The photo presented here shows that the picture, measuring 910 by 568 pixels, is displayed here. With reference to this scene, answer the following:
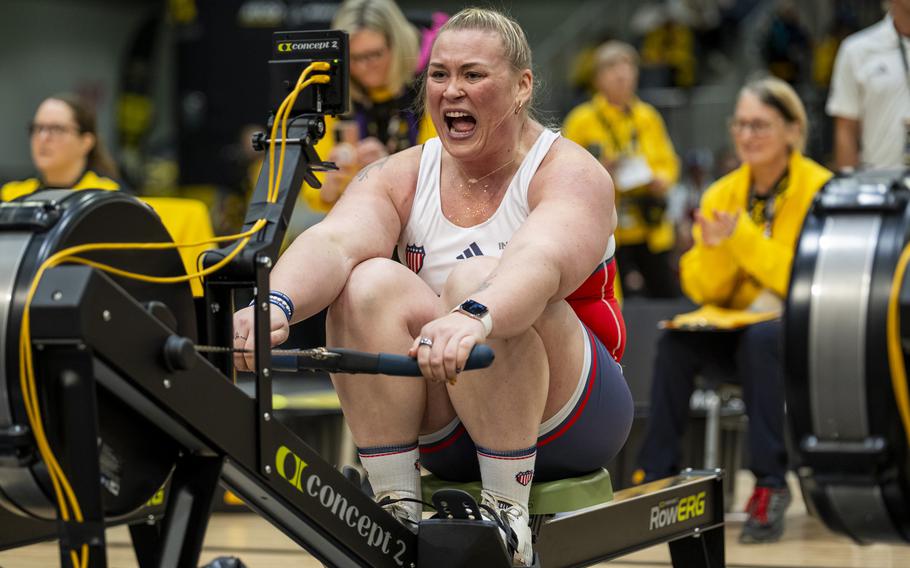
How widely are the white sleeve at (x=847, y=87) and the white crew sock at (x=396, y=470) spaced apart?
2813 mm

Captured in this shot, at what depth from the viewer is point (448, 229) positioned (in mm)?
2727

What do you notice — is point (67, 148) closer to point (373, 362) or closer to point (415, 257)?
point (415, 257)

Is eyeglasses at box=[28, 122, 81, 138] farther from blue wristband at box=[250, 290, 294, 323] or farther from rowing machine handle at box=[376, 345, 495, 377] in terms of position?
rowing machine handle at box=[376, 345, 495, 377]

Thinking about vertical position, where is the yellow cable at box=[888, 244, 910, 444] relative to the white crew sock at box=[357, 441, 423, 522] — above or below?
above


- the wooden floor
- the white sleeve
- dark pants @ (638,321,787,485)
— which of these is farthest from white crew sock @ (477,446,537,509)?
the white sleeve

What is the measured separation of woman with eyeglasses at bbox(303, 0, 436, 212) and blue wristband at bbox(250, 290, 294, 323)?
65.4 inches

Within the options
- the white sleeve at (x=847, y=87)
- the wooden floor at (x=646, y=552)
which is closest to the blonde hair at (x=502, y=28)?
the wooden floor at (x=646, y=552)

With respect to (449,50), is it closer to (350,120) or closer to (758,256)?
(350,120)

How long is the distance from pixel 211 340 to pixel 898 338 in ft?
3.60

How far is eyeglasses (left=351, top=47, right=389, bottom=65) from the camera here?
412 centimetres

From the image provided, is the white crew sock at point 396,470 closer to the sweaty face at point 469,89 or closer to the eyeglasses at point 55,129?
the sweaty face at point 469,89

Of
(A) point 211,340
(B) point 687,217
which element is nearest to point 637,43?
(B) point 687,217

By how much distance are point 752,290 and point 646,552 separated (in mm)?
973

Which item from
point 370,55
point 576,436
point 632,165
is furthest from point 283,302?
point 632,165
